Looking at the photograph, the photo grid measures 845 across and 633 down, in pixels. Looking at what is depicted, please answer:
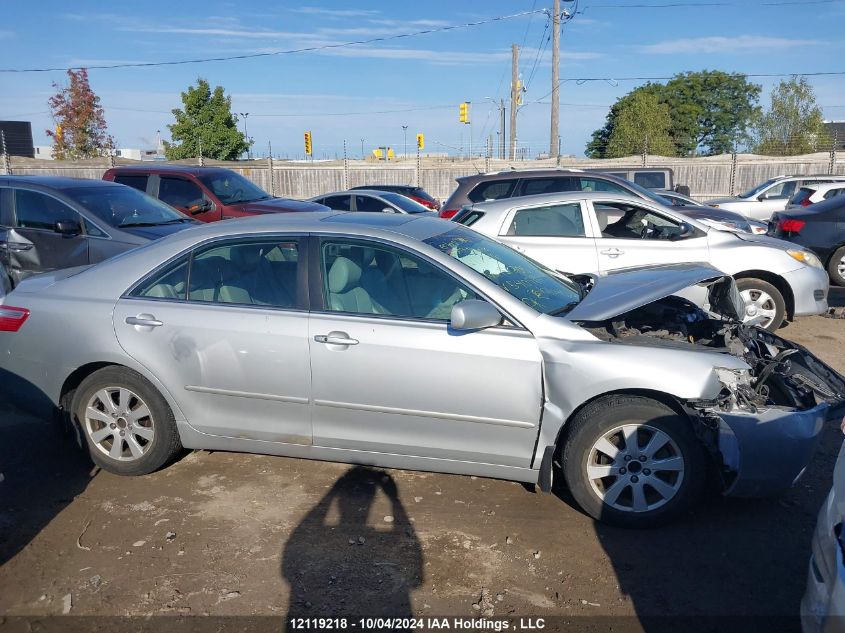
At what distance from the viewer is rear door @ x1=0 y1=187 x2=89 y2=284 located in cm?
817

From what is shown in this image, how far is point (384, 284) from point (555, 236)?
4136mm

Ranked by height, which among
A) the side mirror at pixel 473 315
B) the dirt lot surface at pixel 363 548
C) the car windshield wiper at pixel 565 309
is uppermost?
the side mirror at pixel 473 315

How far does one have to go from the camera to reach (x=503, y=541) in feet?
12.2

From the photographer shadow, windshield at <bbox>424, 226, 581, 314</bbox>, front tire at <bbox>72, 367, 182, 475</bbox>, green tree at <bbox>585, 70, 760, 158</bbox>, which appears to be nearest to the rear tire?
windshield at <bbox>424, 226, 581, 314</bbox>

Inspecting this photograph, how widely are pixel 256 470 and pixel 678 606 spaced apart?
8.79 feet

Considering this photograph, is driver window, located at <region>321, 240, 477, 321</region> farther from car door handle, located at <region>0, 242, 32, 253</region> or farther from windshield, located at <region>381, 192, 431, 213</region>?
windshield, located at <region>381, 192, 431, 213</region>

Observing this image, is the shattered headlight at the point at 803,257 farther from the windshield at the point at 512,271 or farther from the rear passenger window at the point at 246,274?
the rear passenger window at the point at 246,274

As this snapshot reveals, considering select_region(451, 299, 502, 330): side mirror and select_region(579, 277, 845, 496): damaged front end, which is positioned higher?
select_region(451, 299, 502, 330): side mirror

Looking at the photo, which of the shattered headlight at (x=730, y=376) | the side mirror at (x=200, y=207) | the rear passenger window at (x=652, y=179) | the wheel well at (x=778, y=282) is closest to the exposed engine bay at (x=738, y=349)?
the shattered headlight at (x=730, y=376)

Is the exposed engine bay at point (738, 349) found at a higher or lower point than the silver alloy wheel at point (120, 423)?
higher

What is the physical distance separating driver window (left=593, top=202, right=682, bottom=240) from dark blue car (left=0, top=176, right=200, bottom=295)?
504 centimetres

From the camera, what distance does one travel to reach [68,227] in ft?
26.6

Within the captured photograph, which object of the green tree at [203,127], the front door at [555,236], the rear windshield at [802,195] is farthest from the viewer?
the green tree at [203,127]

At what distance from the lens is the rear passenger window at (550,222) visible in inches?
309
